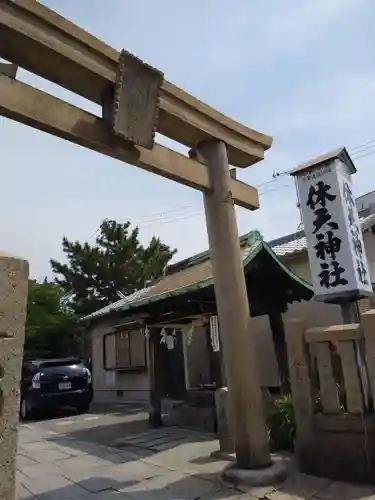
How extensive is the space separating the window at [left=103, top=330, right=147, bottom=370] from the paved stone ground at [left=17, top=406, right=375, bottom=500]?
6.54 meters

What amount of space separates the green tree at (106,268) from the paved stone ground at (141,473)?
15168 mm

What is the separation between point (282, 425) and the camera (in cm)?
630

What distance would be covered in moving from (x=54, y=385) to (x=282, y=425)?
7.44 meters

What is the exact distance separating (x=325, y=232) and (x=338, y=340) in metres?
Answer: 1.83

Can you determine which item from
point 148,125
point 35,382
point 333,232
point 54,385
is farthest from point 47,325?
point 148,125

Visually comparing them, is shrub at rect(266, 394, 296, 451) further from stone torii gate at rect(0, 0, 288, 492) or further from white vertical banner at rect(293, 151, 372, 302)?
white vertical banner at rect(293, 151, 372, 302)

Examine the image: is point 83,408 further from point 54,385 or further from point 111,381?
point 111,381

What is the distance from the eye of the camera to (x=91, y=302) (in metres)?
23.2

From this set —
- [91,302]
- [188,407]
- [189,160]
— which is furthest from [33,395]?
[91,302]

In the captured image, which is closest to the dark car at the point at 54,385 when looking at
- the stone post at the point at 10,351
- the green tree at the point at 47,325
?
the green tree at the point at 47,325

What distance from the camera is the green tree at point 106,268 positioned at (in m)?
23.6

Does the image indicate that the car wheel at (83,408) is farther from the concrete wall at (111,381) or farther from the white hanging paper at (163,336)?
the white hanging paper at (163,336)

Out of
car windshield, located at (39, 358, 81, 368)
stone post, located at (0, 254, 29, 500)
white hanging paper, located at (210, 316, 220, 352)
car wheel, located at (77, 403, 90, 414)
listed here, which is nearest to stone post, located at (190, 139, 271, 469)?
white hanging paper, located at (210, 316, 220, 352)

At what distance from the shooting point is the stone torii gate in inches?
167
